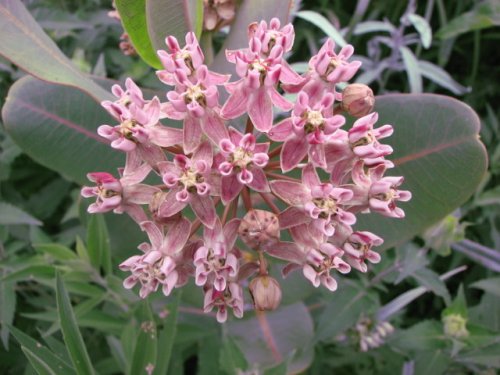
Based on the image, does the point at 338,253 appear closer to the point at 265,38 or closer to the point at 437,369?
the point at 265,38

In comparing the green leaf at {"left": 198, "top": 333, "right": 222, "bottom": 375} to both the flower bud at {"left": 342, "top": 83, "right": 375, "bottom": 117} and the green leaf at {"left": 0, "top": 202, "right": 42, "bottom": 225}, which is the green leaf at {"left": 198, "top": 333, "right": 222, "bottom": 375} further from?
the flower bud at {"left": 342, "top": 83, "right": 375, "bottom": 117}

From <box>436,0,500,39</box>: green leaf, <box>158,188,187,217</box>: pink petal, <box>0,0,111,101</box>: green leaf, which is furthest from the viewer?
<box>436,0,500,39</box>: green leaf

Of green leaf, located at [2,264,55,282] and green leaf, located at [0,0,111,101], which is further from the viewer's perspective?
green leaf, located at [2,264,55,282]

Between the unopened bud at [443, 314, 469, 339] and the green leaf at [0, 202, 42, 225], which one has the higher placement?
the green leaf at [0, 202, 42, 225]

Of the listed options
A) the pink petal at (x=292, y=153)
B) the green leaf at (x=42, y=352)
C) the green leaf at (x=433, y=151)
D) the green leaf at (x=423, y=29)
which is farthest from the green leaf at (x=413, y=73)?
the green leaf at (x=42, y=352)

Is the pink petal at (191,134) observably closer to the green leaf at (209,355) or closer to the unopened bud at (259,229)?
the unopened bud at (259,229)

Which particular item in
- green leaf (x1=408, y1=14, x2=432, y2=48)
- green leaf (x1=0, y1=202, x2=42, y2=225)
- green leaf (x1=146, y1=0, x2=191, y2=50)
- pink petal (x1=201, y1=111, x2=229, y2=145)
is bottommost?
green leaf (x1=0, y1=202, x2=42, y2=225)

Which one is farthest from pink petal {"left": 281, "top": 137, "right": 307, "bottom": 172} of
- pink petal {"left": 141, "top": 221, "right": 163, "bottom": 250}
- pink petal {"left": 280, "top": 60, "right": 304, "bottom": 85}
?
pink petal {"left": 141, "top": 221, "right": 163, "bottom": 250}
